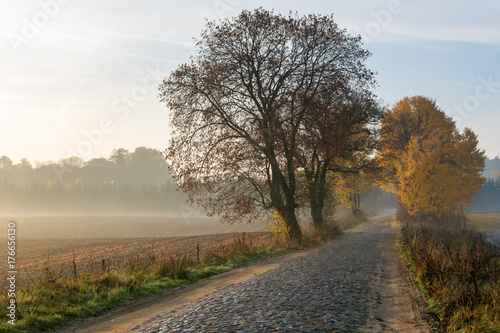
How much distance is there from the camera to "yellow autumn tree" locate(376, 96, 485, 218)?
34.9m

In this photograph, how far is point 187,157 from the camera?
22.2m

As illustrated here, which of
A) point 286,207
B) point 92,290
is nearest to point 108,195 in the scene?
point 286,207

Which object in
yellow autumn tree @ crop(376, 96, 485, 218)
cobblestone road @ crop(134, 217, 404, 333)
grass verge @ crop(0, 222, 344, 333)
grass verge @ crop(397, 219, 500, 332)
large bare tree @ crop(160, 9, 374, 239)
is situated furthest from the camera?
yellow autumn tree @ crop(376, 96, 485, 218)

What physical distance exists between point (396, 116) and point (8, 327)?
41.3 metres

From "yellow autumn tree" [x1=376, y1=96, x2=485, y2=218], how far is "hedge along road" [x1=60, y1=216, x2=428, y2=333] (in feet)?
77.6

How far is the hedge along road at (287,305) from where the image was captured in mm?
7229

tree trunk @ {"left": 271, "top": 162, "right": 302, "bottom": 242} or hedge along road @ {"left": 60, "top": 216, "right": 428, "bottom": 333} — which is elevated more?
tree trunk @ {"left": 271, "top": 162, "right": 302, "bottom": 242}

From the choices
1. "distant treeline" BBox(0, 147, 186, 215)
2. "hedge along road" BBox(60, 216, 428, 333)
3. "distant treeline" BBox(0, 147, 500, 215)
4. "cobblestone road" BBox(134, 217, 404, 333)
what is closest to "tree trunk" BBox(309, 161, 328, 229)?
"hedge along road" BBox(60, 216, 428, 333)

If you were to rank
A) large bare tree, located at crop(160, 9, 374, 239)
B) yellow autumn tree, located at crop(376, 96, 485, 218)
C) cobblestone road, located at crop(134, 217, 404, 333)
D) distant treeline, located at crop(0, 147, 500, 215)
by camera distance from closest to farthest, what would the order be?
cobblestone road, located at crop(134, 217, 404, 333), large bare tree, located at crop(160, 9, 374, 239), yellow autumn tree, located at crop(376, 96, 485, 218), distant treeline, located at crop(0, 147, 500, 215)

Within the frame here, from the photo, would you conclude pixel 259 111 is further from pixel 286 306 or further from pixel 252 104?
pixel 286 306

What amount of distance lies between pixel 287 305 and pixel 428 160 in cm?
3100

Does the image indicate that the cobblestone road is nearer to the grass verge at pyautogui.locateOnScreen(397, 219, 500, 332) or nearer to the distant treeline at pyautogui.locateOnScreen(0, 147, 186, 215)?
the grass verge at pyautogui.locateOnScreen(397, 219, 500, 332)

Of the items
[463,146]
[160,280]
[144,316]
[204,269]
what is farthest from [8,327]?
[463,146]

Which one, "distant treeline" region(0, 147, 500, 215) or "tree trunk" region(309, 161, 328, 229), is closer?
"tree trunk" region(309, 161, 328, 229)
